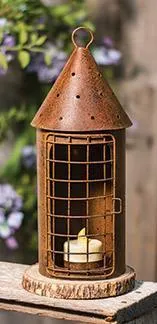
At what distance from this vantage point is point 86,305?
1.99m

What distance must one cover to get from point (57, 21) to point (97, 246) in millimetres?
1464

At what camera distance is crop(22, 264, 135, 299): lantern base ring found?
2041 mm

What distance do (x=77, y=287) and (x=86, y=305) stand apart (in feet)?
0.19

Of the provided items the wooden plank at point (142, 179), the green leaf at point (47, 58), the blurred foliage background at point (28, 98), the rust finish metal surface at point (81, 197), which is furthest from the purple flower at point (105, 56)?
the rust finish metal surface at point (81, 197)

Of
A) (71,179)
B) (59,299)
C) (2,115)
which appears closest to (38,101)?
(2,115)

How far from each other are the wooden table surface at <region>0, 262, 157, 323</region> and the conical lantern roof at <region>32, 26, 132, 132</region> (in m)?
0.32

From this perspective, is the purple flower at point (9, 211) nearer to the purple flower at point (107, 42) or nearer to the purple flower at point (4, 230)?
the purple flower at point (4, 230)

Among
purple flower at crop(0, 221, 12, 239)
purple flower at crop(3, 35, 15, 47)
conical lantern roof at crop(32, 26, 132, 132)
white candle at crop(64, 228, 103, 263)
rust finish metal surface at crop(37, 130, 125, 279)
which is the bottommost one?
purple flower at crop(0, 221, 12, 239)

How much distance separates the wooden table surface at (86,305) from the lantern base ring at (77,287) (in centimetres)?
1

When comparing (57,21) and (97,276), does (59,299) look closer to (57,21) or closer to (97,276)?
(97,276)

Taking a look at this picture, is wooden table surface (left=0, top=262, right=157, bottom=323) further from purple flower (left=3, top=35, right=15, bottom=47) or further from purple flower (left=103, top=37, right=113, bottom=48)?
purple flower (left=103, top=37, right=113, bottom=48)

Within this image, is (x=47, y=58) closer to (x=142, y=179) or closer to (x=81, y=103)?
(x=142, y=179)

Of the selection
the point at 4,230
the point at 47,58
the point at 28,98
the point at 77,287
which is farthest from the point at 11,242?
the point at 77,287

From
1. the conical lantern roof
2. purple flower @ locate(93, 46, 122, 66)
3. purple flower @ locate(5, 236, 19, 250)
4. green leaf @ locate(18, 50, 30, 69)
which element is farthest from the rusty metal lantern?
purple flower @ locate(93, 46, 122, 66)
